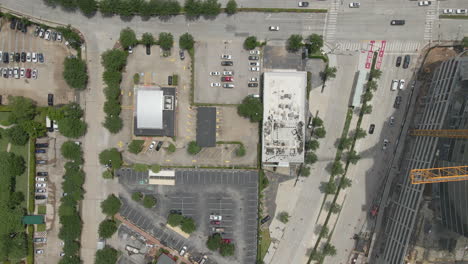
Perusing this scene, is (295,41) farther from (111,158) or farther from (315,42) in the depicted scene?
(111,158)

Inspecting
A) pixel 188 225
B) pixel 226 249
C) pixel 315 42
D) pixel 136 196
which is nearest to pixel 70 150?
pixel 136 196

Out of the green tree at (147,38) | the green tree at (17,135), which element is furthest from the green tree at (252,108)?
the green tree at (17,135)

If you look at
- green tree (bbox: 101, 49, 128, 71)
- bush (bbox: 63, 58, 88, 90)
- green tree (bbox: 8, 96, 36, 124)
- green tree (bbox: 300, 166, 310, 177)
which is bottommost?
green tree (bbox: 300, 166, 310, 177)

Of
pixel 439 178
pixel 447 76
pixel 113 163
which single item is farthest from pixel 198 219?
pixel 447 76

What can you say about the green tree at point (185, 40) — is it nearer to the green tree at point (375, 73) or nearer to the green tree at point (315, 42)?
the green tree at point (315, 42)

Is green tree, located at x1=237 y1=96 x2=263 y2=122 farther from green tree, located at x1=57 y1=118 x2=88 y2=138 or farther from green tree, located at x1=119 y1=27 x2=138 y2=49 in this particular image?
green tree, located at x1=57 y1=118 x2=88 y2=138

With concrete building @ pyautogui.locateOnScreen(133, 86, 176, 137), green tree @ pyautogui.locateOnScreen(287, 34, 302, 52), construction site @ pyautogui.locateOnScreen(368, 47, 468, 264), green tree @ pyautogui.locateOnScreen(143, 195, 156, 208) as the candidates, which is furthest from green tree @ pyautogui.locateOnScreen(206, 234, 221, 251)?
green tree @ pyautogui.locateOnScreen(287, 34, 302, 52)
